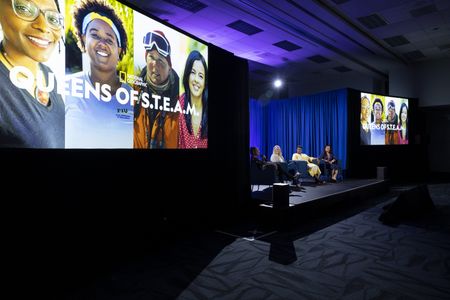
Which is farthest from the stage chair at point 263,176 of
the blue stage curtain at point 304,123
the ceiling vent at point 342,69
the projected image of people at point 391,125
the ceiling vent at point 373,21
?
the ceiling vent at point 342,69

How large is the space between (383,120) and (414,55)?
209cm

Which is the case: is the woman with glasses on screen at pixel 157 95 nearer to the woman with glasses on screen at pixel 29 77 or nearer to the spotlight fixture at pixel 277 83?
the woman with glasses on screen at pixel 29 77

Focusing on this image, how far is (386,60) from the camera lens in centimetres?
868

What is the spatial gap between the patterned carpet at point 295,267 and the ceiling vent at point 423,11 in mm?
4304

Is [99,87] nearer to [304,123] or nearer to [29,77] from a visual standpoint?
[29,77]

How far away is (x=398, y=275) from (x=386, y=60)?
806cm

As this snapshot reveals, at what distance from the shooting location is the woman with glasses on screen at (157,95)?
3.03 meters

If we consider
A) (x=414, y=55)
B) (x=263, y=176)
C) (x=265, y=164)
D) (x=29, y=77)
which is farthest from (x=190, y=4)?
(x=414, y=55)

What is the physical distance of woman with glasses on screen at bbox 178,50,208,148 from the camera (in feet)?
11.6

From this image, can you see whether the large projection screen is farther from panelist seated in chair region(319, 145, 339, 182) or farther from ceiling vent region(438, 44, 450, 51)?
ceiling vent region(438, 44, 450, 51)

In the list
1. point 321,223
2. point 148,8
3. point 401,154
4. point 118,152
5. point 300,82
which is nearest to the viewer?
point 118,152

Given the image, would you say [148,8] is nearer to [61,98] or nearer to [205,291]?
[61,98]

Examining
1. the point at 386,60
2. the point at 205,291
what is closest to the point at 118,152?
the point at 205,291

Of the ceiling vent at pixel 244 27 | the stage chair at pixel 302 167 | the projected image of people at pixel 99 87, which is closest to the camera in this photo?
the projected image of people at pixel 99 87
